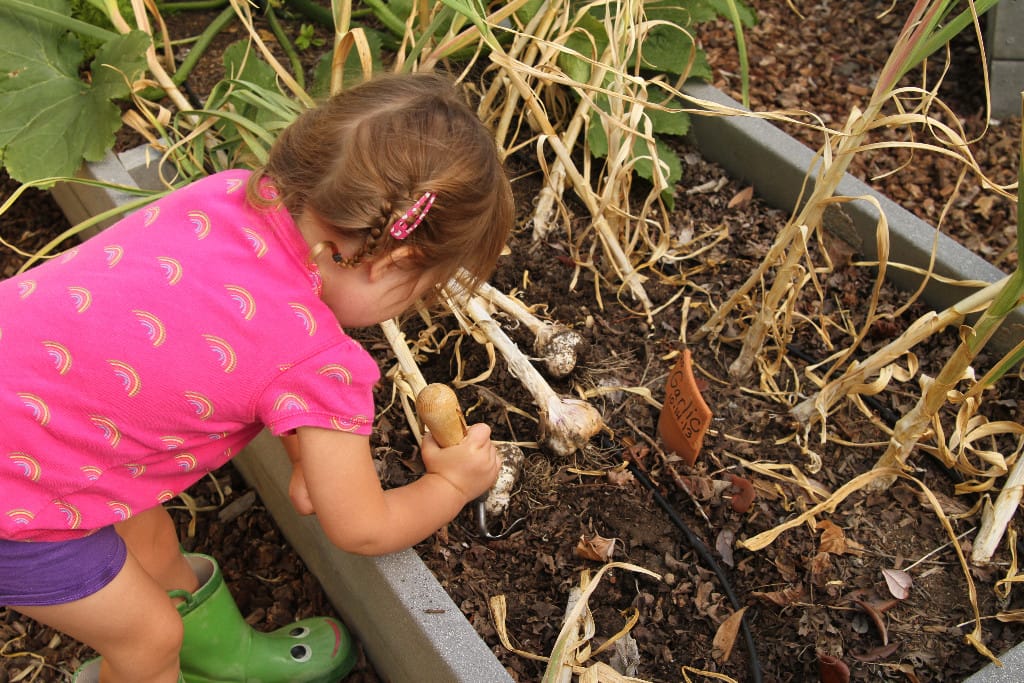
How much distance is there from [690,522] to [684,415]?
0.72 feet

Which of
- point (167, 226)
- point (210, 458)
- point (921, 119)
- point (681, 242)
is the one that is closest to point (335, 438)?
point (210, 458)

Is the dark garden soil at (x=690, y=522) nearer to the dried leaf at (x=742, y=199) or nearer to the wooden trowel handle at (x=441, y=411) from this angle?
the dried leaf at (x=742, y=199)

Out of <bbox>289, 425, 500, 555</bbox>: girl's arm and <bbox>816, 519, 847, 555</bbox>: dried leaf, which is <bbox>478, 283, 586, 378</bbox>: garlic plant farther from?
<bbox>816, 519, 847, 555</bbox>: dried leaf

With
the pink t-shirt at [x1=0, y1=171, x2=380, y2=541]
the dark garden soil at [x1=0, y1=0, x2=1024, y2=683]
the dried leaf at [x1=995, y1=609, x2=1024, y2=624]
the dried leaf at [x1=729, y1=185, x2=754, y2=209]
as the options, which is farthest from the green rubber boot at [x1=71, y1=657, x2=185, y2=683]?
the dried leaf at [x1=729, y1=185, x2=754, y2=209]

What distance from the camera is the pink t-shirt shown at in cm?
128

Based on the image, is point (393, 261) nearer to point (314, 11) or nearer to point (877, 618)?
point (877, 618)

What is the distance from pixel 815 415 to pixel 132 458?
1335 mm

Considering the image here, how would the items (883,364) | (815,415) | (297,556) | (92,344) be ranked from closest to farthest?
(92,344) → (883,364) → (815,415) → (297,556)

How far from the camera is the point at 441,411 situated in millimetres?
1542

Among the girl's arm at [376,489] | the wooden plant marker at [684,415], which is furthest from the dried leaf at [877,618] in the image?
the girl's arm at [376,489]

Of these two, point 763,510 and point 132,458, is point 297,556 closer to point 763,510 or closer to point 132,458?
point 132,458

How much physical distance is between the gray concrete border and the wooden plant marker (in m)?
0.55

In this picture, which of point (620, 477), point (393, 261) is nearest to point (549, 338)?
point (620, 477)

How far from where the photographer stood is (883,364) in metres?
1.76
